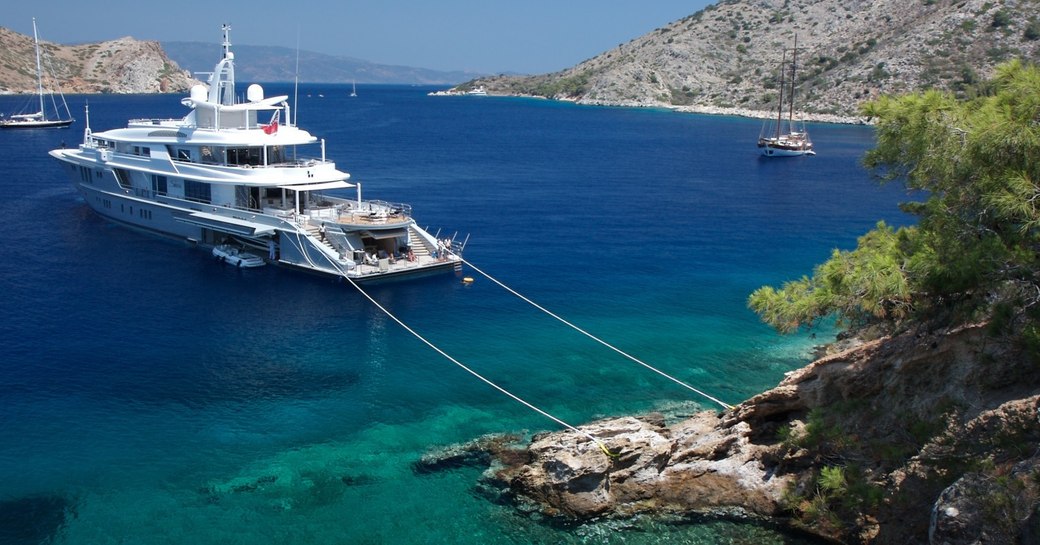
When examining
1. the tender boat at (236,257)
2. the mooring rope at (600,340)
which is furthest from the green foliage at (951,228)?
the tender boat at (236,257)

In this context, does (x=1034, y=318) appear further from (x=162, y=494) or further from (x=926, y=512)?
(x=162, y=494)

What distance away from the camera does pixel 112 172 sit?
51500 mm

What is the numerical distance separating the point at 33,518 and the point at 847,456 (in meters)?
19.5

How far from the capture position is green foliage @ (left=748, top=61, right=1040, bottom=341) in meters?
A: 15.6

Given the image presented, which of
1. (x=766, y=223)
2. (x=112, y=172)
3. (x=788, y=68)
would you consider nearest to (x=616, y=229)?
(x=766, y=223)

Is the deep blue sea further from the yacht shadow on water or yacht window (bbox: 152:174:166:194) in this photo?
yacht window (bbox: 152:174:166:194)

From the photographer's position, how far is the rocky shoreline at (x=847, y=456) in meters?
15.7

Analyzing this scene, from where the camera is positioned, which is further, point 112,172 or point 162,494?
point 112,172

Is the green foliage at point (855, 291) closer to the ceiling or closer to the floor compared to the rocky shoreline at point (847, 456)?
closer to the ceiling

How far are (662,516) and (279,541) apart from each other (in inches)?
364

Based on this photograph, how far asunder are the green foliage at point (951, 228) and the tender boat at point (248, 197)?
85.8 feet

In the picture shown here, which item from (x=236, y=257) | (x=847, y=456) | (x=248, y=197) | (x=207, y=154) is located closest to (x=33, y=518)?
(x=847, y=456)

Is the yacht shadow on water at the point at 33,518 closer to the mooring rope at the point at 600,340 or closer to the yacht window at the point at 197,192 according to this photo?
the mooring rope at the point at 600,340

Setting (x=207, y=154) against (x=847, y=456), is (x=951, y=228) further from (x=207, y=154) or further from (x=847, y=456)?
(x=207, y=154)
